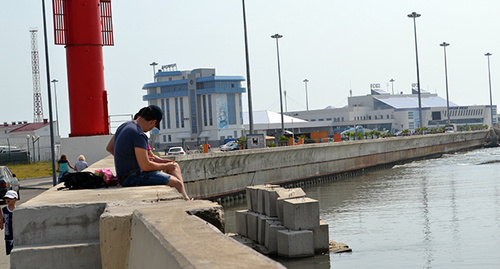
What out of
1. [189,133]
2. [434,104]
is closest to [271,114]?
[189,133]

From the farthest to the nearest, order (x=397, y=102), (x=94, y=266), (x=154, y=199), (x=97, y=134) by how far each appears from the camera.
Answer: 1. (x=397, y=102)
2. (x=97, y=134)
3. (x=154, y=199)
4. (x=94, y=266)

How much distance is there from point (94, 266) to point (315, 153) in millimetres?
39719

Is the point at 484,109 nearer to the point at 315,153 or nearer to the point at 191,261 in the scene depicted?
the point at 315,153

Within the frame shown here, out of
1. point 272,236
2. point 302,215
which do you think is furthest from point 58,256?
point 272,236

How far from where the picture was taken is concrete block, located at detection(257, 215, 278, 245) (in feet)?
56.3

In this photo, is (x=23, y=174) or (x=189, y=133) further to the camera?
(x=189, y=133)

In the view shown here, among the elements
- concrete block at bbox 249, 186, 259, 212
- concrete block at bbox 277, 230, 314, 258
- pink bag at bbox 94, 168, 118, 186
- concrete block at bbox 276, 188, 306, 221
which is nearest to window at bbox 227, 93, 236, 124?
concrete block at bbox 249, 186, 259, 212

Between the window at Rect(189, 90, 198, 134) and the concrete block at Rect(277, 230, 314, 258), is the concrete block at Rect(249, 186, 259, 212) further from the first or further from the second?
the window at Rect(189, 90, 198, 134)

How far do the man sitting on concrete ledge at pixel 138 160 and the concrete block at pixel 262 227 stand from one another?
357 inches

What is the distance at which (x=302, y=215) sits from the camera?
51.4 feet

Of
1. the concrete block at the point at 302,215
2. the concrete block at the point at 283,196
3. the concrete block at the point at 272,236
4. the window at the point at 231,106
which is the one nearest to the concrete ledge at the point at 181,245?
the concrete block at the point at 302,215

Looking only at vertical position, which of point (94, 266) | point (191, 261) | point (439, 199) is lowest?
point (439, 199)

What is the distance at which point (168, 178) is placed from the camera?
26.4 ft

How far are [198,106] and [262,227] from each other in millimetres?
110529
